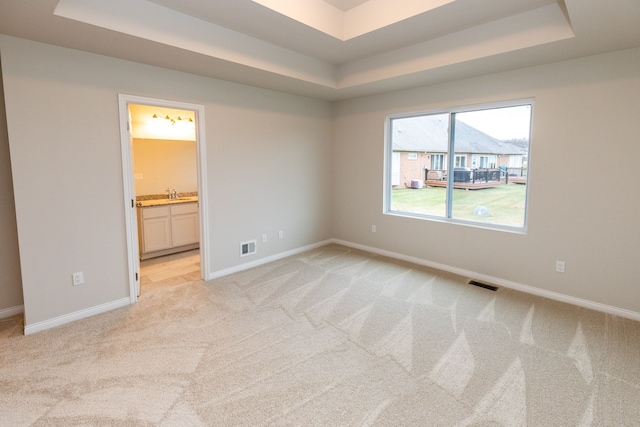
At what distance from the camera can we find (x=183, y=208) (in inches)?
206

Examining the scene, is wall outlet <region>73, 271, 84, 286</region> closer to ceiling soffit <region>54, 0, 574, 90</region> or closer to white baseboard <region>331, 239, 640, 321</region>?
ceiling soffit <region>54, 0, 574, 90</region>

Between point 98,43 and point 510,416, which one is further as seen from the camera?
point 98,43

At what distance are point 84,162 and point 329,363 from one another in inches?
115

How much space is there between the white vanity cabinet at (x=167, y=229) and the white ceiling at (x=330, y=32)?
2.33m

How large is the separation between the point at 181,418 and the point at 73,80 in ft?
9.92

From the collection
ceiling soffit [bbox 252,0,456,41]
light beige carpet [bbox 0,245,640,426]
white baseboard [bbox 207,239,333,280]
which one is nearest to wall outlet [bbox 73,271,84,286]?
light beige carpet [bbox 0,245,640,426]

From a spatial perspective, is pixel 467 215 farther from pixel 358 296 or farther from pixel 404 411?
pixel 404 411

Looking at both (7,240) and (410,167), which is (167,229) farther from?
(410,167)

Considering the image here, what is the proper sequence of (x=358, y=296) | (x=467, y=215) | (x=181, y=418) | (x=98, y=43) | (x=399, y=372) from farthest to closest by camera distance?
(x=467, y=215), (x=358, y=296), (x=98, y=43), (x=399, y=372), (x=181, y=418)

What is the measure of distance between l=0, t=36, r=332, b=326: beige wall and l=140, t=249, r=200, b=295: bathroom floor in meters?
0.49

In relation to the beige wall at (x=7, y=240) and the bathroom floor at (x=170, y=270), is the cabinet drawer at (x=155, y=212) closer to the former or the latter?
the bathroom floor at (x=170, y=270)

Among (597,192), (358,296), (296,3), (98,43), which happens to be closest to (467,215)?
(597,192)

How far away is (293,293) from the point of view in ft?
12.0

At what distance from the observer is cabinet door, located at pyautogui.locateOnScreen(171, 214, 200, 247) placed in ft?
16.9
